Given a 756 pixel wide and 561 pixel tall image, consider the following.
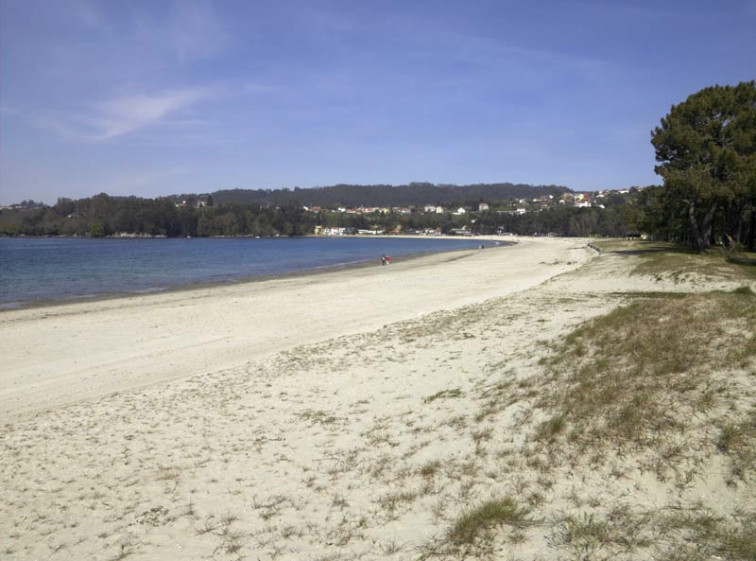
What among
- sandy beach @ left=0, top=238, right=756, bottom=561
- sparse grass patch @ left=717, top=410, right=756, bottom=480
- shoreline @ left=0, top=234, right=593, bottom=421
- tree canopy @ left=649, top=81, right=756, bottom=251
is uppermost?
tree canopy @ left=649, top=81, right=756, bottom=251

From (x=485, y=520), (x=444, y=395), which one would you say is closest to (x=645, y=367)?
(x=444, y=395)

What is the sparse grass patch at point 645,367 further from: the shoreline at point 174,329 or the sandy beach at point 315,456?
the shoreline at point 174,329

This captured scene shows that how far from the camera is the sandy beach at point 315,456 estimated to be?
14.4 ft

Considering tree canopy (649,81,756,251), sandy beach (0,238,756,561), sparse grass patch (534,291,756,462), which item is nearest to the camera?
sandy beach (0,238,756,561)

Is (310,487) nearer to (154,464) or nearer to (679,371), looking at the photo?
(154,464)

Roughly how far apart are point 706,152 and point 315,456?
35249 mm

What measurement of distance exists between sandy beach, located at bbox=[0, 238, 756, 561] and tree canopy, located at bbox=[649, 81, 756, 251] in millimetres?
22596

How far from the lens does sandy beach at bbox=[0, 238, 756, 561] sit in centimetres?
439

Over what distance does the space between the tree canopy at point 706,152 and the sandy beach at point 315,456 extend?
74.1 feet

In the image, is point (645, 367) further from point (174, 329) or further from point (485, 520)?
point (174, 329)

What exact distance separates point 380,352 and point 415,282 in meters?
17.4

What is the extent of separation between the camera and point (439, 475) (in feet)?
17.7

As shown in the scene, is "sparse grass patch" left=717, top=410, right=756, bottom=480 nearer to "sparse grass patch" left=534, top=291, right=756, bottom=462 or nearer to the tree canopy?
"sparse grass patch" left=534, top=291, right=756, bottom=462

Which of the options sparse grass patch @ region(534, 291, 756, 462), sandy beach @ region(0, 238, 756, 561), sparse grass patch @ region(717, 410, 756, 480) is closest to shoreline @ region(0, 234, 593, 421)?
sandy beach @ region(0, 238, 756, 561)
